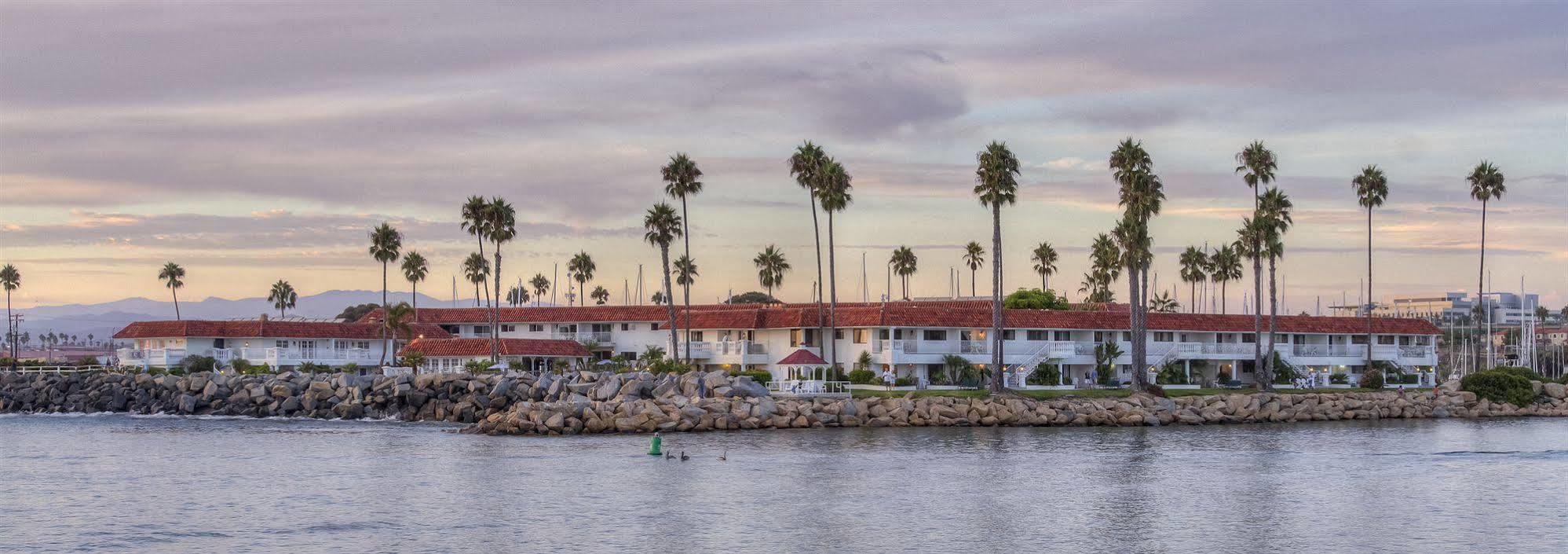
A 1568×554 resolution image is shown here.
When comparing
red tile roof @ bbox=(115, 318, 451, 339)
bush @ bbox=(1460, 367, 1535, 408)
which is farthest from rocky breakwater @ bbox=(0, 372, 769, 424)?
bush @ bbox=(1460, 367, 1535, 408)

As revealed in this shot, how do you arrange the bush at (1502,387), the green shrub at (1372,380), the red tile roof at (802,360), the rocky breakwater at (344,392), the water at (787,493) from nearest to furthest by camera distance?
1. the water at (787,493)
2. the rocky breakwater at (344,392)
3. the red tile roof at (802,360)
4. the bush at (1502,387)
5. the green shrub at (1372,380)

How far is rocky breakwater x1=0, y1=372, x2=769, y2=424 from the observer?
2618 inches

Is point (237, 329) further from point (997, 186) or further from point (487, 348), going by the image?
point (997, 186)

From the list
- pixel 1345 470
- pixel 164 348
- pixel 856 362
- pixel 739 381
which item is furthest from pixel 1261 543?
pixel 164 348

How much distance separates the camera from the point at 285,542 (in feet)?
97.9

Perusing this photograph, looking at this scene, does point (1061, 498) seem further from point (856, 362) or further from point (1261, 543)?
point (856, 362)

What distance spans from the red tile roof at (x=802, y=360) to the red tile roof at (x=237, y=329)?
36.7 meters

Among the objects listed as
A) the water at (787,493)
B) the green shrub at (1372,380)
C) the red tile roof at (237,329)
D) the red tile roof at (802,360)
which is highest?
the red tile roof at (237,329)

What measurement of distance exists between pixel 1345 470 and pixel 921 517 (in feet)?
58.7

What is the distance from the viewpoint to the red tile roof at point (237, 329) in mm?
90688

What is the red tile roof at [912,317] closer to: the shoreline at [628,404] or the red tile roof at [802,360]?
the red tile roof at [802,360]

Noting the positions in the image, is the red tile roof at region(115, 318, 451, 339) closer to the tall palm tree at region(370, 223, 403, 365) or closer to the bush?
the tall palm tree at region(370, 223, 403, 365)

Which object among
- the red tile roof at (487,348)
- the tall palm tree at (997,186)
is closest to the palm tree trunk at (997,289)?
the tall palm tree at (997,186)

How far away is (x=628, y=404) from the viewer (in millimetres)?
61344
